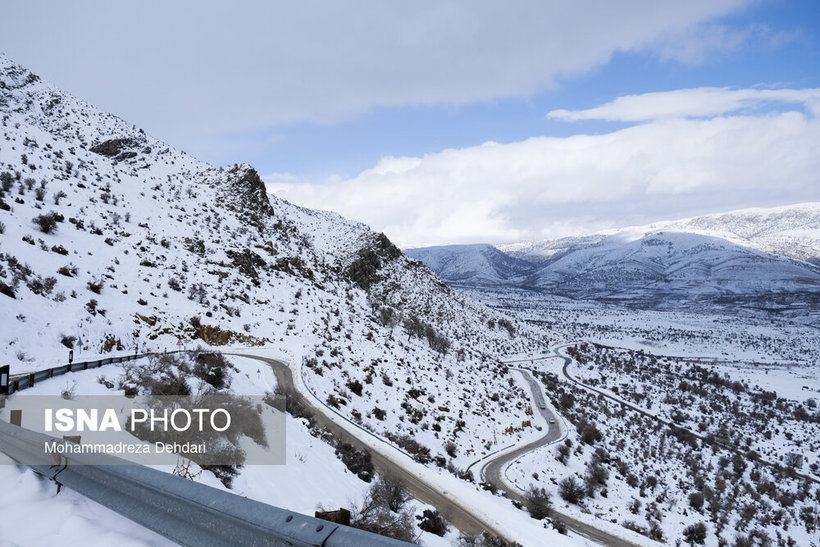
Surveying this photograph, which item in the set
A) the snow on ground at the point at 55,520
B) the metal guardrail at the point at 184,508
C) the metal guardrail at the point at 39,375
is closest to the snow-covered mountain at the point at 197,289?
the metal guardrail at the point at 39,375

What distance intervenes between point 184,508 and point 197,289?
27.5m

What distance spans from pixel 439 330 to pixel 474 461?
104 ft

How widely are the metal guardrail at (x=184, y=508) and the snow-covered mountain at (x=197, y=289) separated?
33.0 ft

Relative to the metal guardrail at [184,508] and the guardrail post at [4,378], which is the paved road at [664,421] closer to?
the metal guardrail at [184,508]

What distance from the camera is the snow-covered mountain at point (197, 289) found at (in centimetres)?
1780

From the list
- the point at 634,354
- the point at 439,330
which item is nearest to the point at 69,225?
the point at 439,330

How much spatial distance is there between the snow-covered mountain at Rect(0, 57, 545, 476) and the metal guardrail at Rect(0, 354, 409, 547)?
33.0 ft

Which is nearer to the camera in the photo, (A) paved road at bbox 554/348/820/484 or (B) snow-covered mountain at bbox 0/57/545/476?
(B) snow-covered mountain at bbox 0/57/545/476

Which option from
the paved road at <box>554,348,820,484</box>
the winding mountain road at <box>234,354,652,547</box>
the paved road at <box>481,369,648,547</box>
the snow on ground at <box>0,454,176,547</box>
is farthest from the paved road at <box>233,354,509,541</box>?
the paved road at <box>554,348,820,484</box>

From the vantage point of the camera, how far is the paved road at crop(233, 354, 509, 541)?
44.2 ft

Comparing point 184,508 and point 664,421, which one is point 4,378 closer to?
point 184,508

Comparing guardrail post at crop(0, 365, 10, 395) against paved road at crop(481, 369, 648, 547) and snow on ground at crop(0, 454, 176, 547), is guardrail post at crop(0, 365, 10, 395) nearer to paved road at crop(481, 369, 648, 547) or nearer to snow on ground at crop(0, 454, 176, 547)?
snow on ground at crop(0, 454, 176, 547)

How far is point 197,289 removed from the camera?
1087 inches

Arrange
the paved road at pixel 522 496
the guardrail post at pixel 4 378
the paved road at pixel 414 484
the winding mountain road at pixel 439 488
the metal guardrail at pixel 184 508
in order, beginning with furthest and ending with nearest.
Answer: the paved road at pixel 522 496, the winding mountain road at pixel 439 488, the paved road at pixel 414 484, the guardrail post at pixel 4 378, the metal guardrail at pixel 184 508
